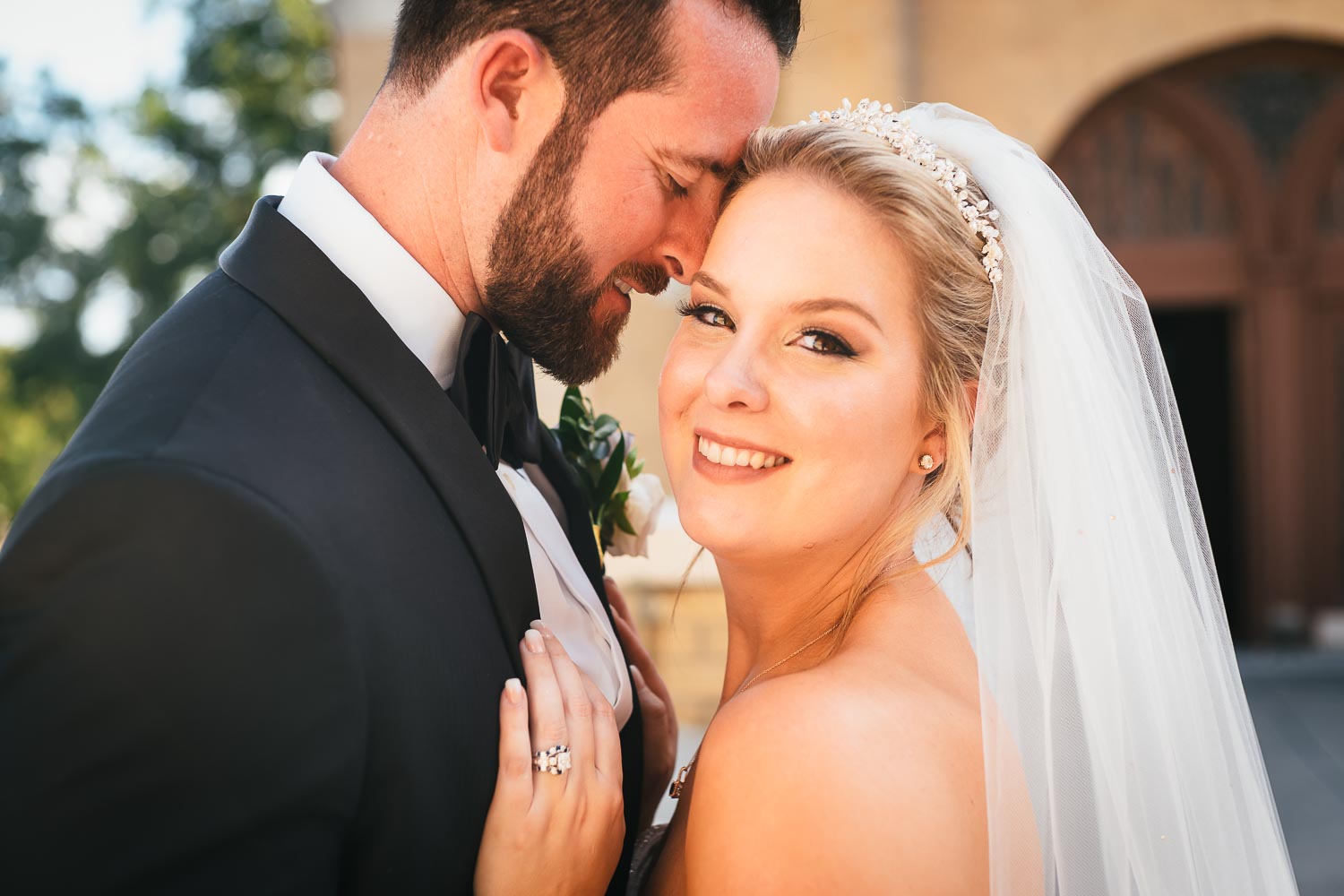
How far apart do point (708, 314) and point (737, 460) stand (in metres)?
0.33

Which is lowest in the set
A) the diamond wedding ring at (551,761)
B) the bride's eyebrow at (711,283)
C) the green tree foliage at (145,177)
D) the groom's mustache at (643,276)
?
the diamond wedding ring at (551,761)

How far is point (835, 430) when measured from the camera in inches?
85.9

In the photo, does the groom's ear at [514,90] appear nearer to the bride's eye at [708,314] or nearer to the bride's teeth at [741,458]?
the bride's eye at [708,314]

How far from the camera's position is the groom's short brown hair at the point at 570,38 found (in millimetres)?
2055

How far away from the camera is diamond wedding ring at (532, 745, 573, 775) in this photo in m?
1.72

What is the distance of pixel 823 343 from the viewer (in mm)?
2211

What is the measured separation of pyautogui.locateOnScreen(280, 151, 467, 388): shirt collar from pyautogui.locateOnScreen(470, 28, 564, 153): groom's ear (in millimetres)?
269

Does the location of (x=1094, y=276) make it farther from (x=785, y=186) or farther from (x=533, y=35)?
(x=533, y=35)

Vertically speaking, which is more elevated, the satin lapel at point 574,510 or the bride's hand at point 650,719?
the satin lapel at point 574,510

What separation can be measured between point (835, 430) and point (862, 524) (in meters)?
0.25

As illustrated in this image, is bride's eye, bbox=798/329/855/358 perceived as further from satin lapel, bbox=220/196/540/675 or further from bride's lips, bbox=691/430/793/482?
satin lapel, bbox=220/196/540/675

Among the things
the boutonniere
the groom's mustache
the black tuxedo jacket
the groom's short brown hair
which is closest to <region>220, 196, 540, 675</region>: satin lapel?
the black tuxedo jacket

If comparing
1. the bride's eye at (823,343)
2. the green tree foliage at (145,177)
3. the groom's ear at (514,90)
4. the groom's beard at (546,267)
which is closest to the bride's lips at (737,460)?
the bride's eye at (823,343)

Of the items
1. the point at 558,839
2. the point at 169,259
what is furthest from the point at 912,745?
the point at 169,259
